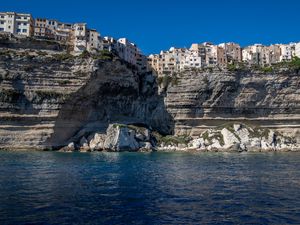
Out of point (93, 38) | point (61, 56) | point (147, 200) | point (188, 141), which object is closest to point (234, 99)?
point (188, 141)

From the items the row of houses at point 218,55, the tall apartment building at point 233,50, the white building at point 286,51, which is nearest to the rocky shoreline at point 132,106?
the row of houses at point 218,55

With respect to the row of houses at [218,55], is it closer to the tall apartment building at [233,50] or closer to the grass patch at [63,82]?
the tall apartment building at [233,50]

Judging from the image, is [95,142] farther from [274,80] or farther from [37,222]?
[37,222]

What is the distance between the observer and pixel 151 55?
105m

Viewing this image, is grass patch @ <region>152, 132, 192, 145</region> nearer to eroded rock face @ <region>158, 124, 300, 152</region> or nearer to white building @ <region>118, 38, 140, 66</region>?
eroded rock face @ <region>158, 124, 300, 152</region>

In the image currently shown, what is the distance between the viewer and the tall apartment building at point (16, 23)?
73938 mm

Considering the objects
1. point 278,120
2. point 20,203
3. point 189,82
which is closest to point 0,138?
point 189,82

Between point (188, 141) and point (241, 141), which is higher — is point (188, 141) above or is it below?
below

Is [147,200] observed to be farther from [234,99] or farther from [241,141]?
[234,99]

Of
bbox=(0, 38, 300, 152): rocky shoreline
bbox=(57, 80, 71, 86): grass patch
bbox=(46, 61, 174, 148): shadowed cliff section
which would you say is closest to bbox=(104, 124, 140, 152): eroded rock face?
bbox=(0, 38, 300, 152): rocky shoreline

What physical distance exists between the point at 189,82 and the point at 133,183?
56038 millimetres

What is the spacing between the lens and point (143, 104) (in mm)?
76438

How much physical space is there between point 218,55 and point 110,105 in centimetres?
3969

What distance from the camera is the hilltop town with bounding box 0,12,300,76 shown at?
75000mm
